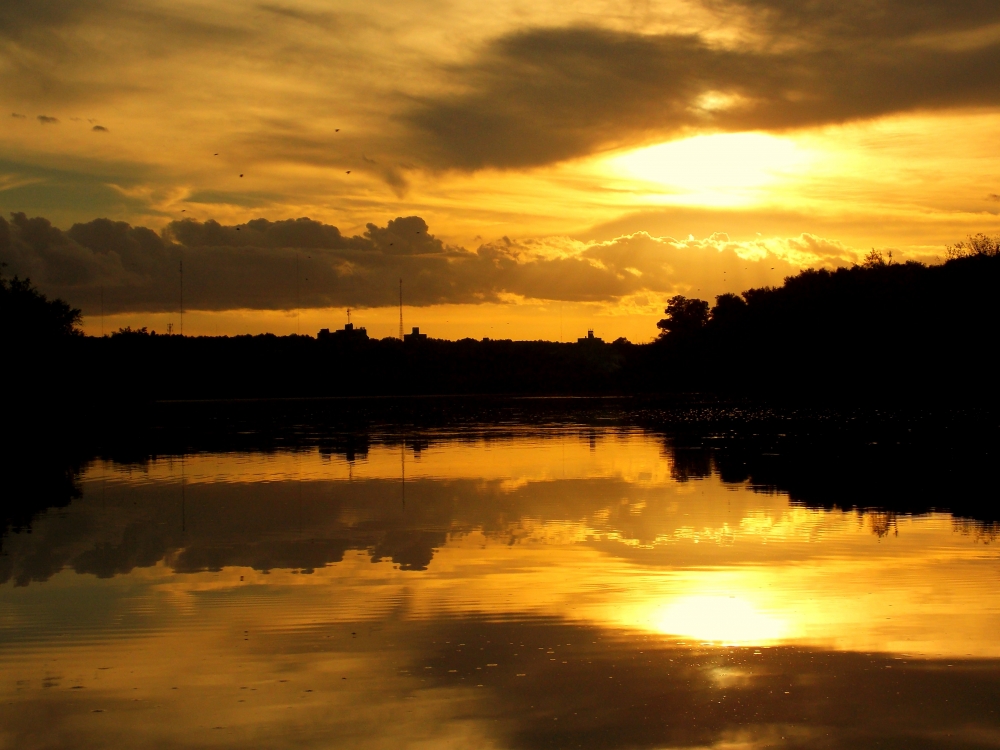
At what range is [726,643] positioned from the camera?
11.1 metres

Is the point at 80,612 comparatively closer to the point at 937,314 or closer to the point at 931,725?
the point at 931,725

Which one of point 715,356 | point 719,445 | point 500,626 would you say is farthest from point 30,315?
point 715,356

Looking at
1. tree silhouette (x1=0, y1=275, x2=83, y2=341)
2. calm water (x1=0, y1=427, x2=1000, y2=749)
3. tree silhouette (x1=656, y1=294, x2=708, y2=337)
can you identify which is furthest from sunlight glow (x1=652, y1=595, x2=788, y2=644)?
tree silhouette (x1=656, y1=294, x2=708, y2=337)

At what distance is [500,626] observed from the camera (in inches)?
476

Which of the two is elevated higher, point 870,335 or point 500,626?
point 870,335

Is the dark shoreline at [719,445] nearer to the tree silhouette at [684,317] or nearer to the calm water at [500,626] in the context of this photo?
the calm water at [500,626]

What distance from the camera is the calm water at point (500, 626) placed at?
29.1 ft

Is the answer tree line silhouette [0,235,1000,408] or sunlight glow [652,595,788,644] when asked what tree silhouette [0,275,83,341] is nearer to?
tree line silhouette [0,235,1000,408]

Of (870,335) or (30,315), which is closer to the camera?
(30,315)

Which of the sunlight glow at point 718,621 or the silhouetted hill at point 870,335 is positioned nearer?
the sunlight glow at point 718,621

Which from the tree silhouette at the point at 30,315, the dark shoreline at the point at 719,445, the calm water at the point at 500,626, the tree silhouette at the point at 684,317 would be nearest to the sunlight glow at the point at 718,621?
the calm water at the point at 500,626

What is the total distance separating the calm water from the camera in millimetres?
8867

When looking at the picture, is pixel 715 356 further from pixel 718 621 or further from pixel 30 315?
pixel 718 621

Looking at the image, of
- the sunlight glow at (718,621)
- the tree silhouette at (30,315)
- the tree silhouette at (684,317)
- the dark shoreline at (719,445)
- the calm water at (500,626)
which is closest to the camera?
the calm water at (500,626)
